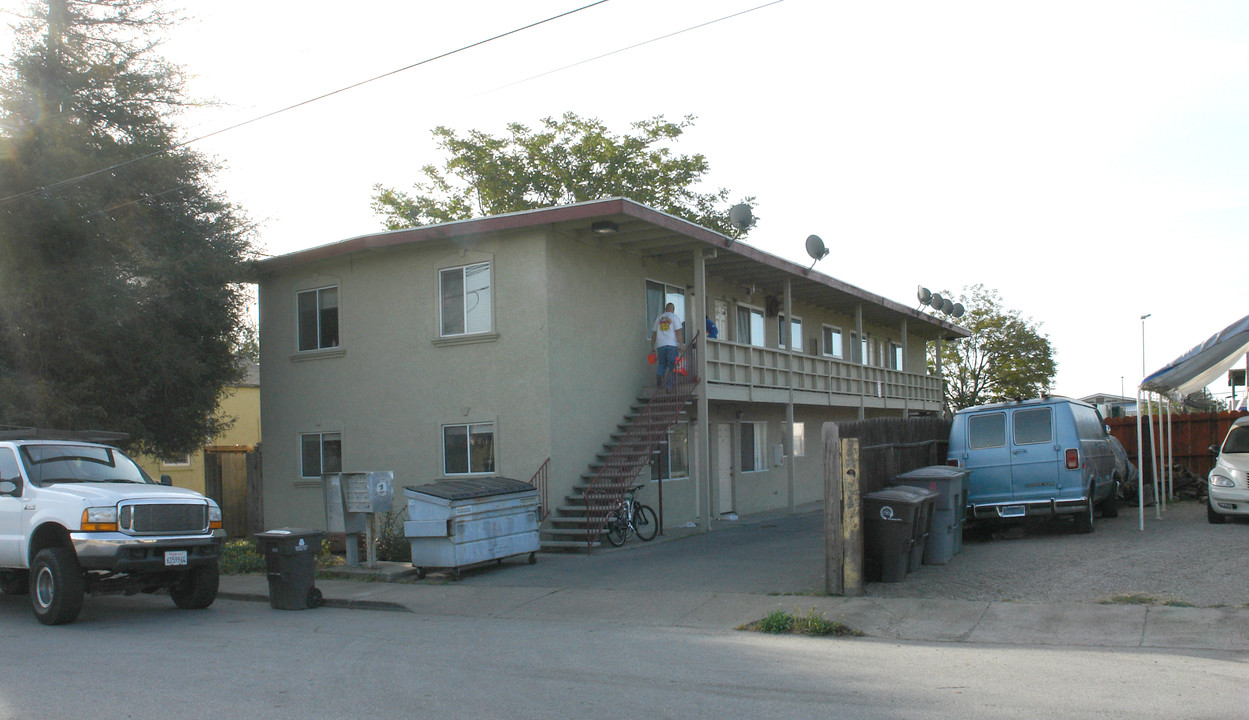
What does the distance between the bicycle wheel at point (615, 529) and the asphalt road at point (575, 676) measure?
583 centimetres

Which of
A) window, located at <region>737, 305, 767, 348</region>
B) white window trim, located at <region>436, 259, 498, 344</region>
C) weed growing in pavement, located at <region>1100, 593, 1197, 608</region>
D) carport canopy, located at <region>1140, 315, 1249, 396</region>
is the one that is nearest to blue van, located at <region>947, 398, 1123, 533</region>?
carport canopy, located at <region>1140, 315, 1249, 396</region>

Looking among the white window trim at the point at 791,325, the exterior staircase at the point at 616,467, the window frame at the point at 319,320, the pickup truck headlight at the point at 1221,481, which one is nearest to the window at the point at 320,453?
the window frame at the point at 319,320

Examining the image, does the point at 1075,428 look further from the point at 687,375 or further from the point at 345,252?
the point at 345,252

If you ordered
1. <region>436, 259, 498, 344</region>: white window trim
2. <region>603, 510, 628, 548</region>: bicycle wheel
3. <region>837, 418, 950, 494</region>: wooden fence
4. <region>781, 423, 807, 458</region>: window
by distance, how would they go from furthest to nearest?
<region>781, 423, 807, 458</region>: window < <region>436, 259, 498, 344</region>: white window trim < <region>603, 510, 628, 548</region>: bicycle wheel < <region>837, 418, 950, 494</region>: wooden fence

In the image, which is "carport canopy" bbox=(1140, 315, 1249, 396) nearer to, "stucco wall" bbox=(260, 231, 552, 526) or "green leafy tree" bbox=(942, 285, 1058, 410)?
"stucco wall" bbox=(260, 231, 552, 526)

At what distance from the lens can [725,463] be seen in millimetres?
21594

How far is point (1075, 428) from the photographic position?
1389cm

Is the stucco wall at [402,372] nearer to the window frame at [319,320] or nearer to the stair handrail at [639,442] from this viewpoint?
the window frame at [319,320]

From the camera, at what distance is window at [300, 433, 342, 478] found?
19.3 m

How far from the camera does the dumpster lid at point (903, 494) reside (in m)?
10.8

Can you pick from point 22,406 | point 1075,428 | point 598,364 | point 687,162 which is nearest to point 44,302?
point 22,406

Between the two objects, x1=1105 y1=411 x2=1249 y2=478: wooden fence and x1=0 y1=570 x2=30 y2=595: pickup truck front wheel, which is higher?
x1=1105 y1=411 x2=1249 y2=478: wooden fence

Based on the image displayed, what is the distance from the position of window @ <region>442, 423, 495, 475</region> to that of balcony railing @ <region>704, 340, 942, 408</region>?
4.18 m

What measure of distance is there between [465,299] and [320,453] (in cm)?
489
